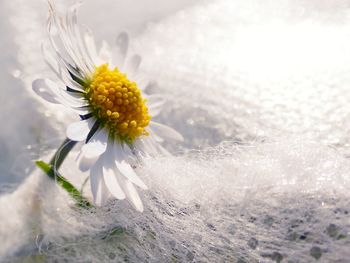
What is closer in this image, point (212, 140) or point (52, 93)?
point (52, 93)

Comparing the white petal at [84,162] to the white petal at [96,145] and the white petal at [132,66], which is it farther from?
the white petal at [132,66]

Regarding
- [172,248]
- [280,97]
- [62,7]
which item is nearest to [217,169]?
[172,248]

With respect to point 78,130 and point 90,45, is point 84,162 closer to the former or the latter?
point 78,130

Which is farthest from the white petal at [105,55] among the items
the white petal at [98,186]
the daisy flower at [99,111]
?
the white petal at [98,186]

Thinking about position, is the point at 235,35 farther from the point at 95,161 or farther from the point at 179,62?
the point at 95,161

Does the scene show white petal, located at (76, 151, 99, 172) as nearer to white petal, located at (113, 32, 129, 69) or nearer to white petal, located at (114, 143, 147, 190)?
white petal, located at (114, 143, 147, 190)

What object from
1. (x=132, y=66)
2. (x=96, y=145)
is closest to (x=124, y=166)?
(x=96, y=145)
